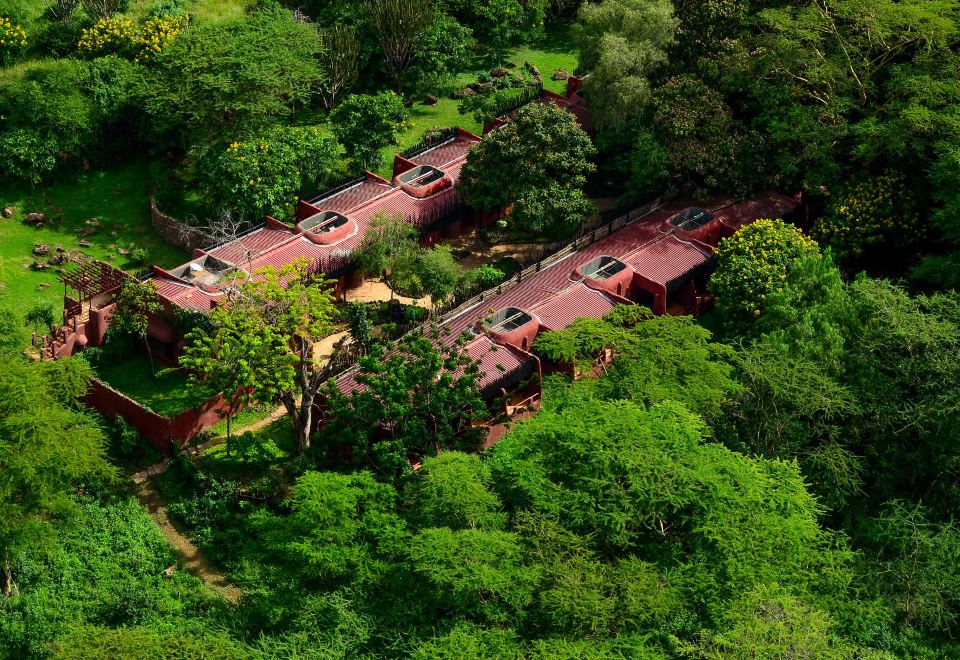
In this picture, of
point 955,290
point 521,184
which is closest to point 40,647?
point 521,184

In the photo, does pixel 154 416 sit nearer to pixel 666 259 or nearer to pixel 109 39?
pixel 666 259

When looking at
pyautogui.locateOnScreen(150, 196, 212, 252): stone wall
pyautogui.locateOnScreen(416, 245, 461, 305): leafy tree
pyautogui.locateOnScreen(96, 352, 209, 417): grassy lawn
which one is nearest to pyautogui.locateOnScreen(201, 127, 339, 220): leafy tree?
pyautogui.locateOnScreen(150, 196, 212, 252): stone wall

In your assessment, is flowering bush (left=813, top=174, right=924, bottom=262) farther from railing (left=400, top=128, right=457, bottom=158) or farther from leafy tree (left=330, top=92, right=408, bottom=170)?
leafy tree (left=330, top=92, right=408, bottom=170)

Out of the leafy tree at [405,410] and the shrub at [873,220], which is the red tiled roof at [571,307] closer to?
the leafy tree at [405,410]

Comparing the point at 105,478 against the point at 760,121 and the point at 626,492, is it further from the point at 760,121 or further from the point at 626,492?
the point at 760,121

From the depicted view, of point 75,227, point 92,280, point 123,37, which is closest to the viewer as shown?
point 92,280

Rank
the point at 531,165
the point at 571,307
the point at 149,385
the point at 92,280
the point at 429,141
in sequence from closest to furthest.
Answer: the point at 149,385 → the point at 571,307 → the point at 92,280 → the point at 531,165 → the point at 429,141

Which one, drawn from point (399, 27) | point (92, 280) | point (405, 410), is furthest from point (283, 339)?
point (399, 27)
